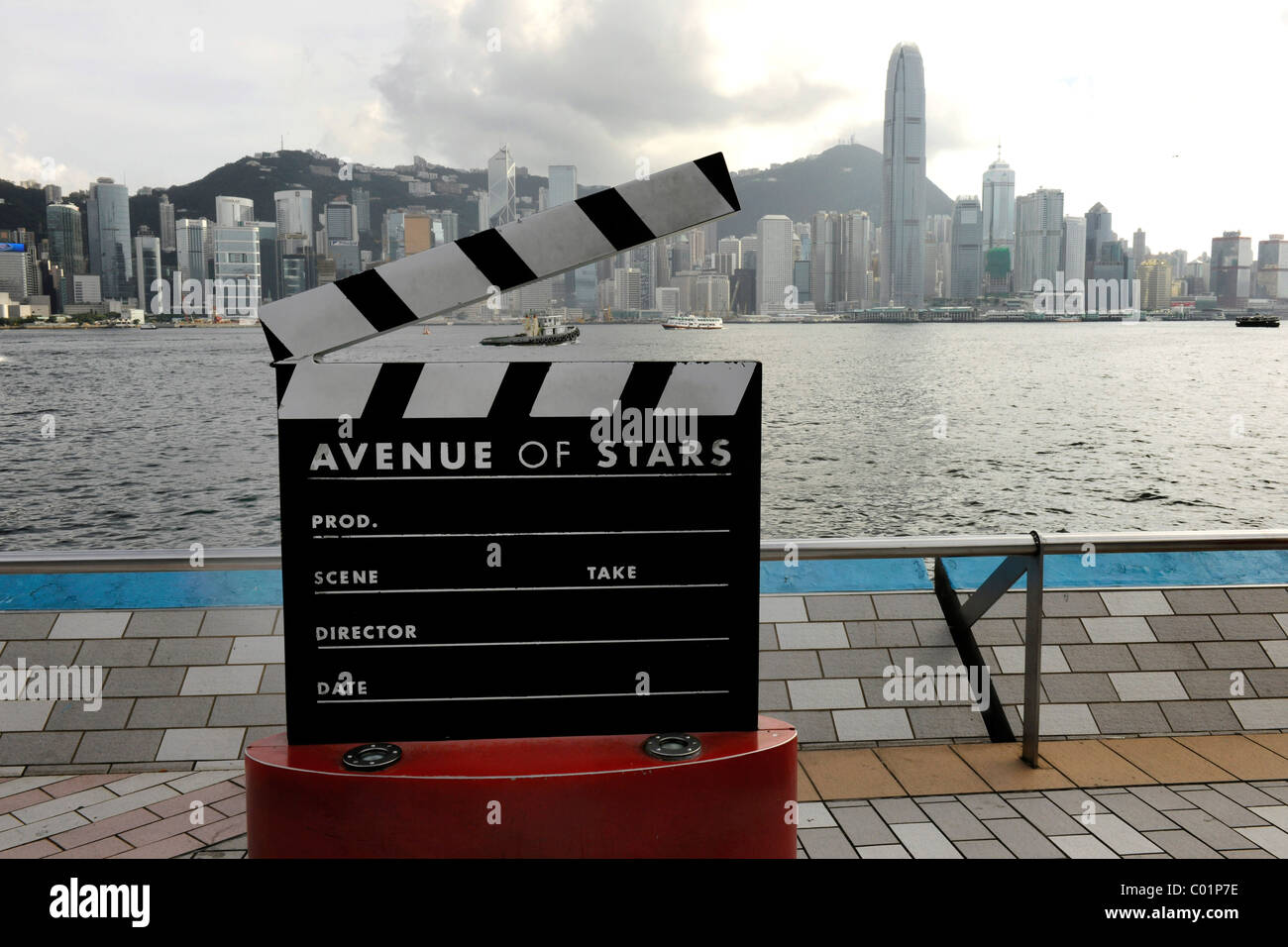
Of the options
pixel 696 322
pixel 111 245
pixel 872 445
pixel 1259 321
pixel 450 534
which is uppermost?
pixel 111 245

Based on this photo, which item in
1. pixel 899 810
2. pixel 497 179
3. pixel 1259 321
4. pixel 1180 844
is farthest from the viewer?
pixel 1259 321

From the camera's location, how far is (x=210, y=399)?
68.4 m

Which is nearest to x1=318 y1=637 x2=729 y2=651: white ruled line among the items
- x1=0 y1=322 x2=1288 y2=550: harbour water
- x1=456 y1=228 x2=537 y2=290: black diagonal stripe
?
x1=456 y1=228 x2=537 y2=290: black diagonal stripe

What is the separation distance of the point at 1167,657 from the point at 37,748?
4.12 m

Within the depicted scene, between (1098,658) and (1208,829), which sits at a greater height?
(1098,658)

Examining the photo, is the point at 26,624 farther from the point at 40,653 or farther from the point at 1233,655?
the point at 1233,655

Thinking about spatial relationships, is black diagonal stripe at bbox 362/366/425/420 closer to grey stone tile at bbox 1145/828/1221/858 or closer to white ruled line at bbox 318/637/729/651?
white ruled line at bbox 318/637/729/651

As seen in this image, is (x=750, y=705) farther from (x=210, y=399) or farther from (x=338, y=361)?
(x=210, y=399)

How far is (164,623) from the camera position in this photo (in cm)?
357

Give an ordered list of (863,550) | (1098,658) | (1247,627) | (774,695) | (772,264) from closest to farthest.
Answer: (863,550)
(774,695)
(1098,658)
(1247,627)
(772,264)

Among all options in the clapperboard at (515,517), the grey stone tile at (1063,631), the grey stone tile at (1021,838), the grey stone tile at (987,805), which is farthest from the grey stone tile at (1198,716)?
the clapperboard at (515,517)

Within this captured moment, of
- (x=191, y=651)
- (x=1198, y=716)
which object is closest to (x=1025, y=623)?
(x=1198, y=716)

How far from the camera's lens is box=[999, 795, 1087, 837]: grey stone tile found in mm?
2848
